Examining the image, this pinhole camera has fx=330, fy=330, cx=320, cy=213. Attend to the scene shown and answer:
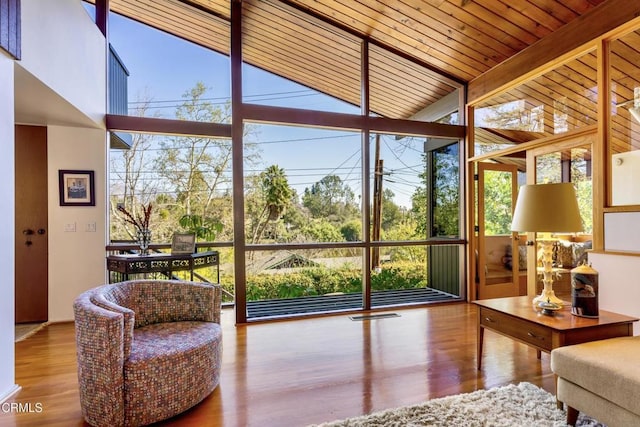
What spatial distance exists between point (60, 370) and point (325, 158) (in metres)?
3.45

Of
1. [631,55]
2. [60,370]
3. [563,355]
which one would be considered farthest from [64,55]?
[631,55]

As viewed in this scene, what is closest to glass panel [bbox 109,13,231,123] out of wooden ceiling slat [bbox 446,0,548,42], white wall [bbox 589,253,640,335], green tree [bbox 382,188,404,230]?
green tree [bbox 382,188,404,230]

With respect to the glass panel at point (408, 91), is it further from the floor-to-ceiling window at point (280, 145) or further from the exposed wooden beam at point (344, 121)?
the exposed wooden beam at point (344, 121)

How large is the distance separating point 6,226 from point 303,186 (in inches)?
114

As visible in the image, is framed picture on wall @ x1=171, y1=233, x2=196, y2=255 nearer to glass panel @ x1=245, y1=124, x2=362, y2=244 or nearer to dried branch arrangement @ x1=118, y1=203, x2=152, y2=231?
dried branch arrangement @ x1=118, y1=203, x2=152, y2=231

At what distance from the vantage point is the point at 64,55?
3.00 m

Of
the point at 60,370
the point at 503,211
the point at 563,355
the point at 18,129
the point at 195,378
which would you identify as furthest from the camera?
the point at 503,211

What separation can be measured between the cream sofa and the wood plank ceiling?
2712 mm

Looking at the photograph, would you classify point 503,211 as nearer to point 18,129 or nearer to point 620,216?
point 620,216

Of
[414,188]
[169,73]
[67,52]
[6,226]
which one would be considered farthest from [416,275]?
[67,52]

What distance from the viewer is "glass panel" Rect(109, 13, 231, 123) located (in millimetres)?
4207

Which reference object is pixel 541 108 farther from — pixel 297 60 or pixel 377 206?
pixel 297 60

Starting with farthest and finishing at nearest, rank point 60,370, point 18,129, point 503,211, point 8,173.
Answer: point 503,211, point 18,129, point 60,370, point 8,173
